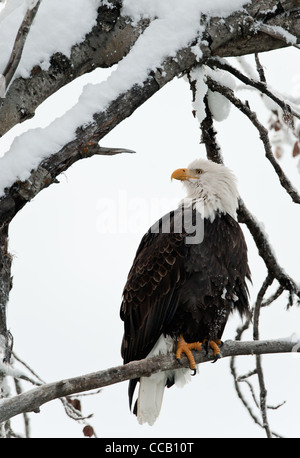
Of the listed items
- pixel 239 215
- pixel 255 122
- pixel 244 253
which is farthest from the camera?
pixel 239 215

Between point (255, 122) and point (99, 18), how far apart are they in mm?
1311

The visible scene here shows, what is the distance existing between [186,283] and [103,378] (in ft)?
4.79

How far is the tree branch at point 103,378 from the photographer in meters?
2.54

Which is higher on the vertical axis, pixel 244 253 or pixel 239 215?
pixel 239 215

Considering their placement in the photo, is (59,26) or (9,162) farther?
(59,26)

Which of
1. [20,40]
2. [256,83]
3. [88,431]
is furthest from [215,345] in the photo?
[20,40]

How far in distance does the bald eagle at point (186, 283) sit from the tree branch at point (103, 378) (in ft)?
1.50

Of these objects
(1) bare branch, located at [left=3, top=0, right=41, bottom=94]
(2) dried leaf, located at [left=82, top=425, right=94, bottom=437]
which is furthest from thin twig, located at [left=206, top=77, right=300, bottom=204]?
(2) dried leaf, located at [left=82, top=425, right=94, bottom=437]

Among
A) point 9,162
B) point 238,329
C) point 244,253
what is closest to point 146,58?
point 9,162

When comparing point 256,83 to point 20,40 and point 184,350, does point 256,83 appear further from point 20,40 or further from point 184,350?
point 184,350

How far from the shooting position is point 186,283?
4.19 metres

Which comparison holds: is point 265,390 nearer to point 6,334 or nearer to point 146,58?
point 6,334

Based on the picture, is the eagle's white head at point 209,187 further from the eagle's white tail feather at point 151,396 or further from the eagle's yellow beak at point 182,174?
the eagle's white tail feather at point 151,396

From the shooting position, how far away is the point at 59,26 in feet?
9.70
